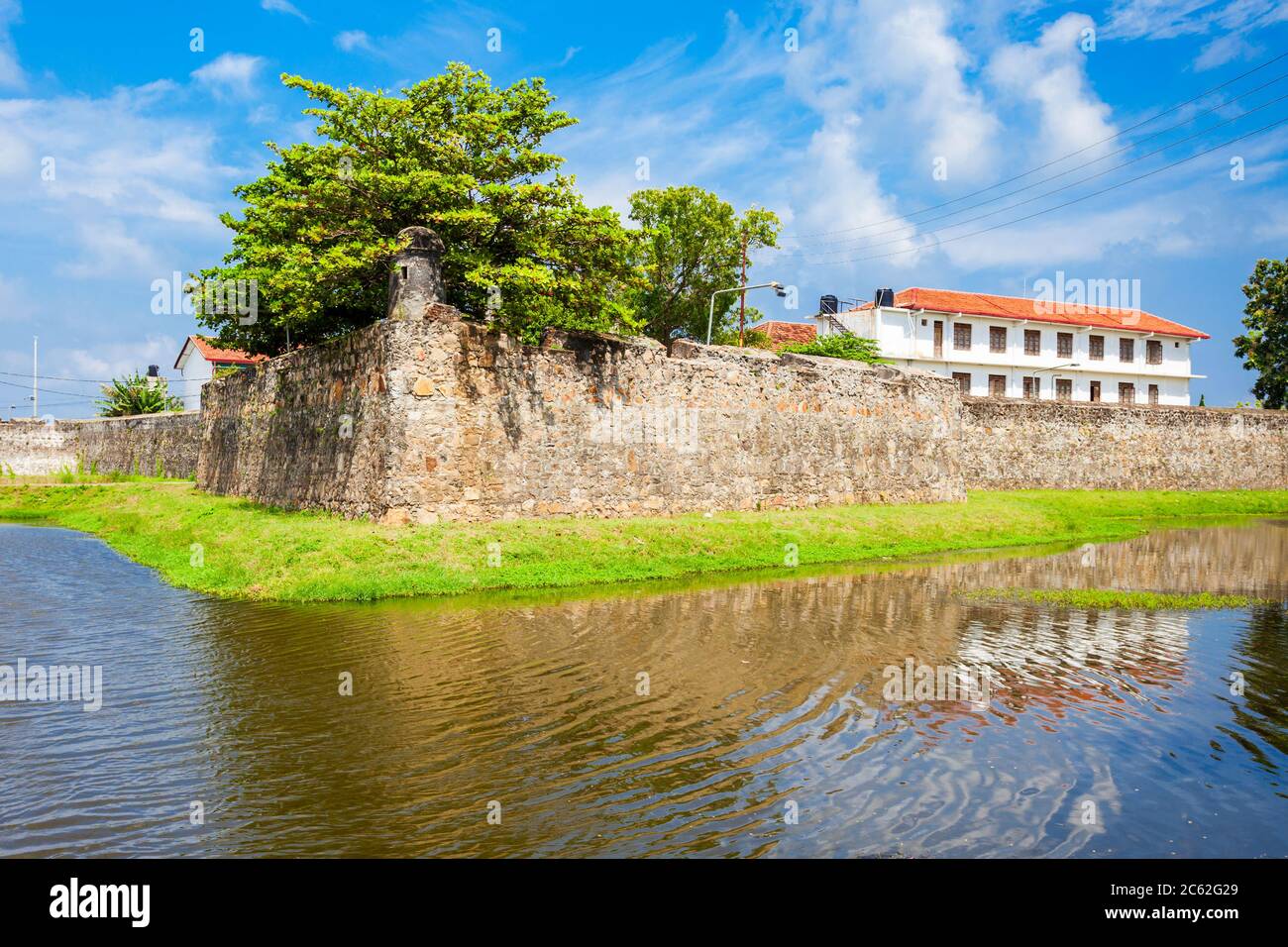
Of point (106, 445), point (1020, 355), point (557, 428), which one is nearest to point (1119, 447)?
point (1020, 355)

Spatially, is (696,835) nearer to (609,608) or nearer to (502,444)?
(609,608)

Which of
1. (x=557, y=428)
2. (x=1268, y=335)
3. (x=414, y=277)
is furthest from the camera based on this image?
(x=1268, y=335)

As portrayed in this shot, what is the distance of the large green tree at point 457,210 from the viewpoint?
1822cm

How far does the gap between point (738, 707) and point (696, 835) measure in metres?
2.85

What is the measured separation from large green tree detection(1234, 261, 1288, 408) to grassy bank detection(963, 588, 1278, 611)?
180 feet

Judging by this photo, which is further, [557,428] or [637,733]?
[557,428]

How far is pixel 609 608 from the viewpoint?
1328 cm

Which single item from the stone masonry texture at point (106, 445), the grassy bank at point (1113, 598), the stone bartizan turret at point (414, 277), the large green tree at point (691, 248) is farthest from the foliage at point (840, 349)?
the grassy bank at point (1113, 598)

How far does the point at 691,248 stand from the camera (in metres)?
50.7

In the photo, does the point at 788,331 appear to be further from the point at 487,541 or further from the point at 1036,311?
the point at 487,541

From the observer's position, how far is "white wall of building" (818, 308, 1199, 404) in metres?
59.3

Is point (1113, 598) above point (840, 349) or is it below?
below

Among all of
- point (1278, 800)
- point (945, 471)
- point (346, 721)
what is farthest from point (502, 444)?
point (945, 471)

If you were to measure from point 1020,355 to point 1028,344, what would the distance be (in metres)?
1.35
